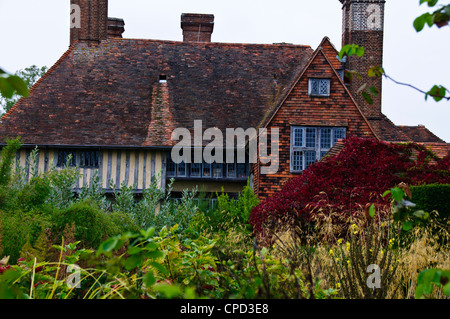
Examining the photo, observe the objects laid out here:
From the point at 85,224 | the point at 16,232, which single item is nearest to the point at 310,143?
the point at 85,224

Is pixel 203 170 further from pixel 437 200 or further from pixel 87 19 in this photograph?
pixel 437 200

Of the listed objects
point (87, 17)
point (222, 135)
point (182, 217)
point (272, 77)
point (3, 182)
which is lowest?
point (182, 217)

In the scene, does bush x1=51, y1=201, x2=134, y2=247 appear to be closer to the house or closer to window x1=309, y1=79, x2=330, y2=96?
the house

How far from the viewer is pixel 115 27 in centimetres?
2139

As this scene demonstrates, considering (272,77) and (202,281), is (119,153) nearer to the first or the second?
(272,77)

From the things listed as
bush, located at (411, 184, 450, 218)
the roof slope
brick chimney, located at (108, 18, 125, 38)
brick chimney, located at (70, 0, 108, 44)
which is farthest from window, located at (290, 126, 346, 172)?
brick chimney, located at (108, 18, 125, 38)

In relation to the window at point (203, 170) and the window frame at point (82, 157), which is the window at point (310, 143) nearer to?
the window at point (203, 170)

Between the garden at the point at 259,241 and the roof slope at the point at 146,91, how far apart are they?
4965 millimetres

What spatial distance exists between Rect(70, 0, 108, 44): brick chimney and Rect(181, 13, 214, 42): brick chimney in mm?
3772

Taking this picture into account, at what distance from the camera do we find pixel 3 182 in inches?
251

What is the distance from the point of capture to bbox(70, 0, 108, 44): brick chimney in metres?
18.3

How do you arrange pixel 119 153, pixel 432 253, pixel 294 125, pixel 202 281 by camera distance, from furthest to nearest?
pixel 119 153
pixel 294 125
pixel 432 253
pixel 202 281

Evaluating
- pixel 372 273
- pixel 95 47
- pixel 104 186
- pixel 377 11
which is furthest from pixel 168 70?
pixel 372 273

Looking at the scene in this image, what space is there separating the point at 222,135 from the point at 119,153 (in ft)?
11.2
